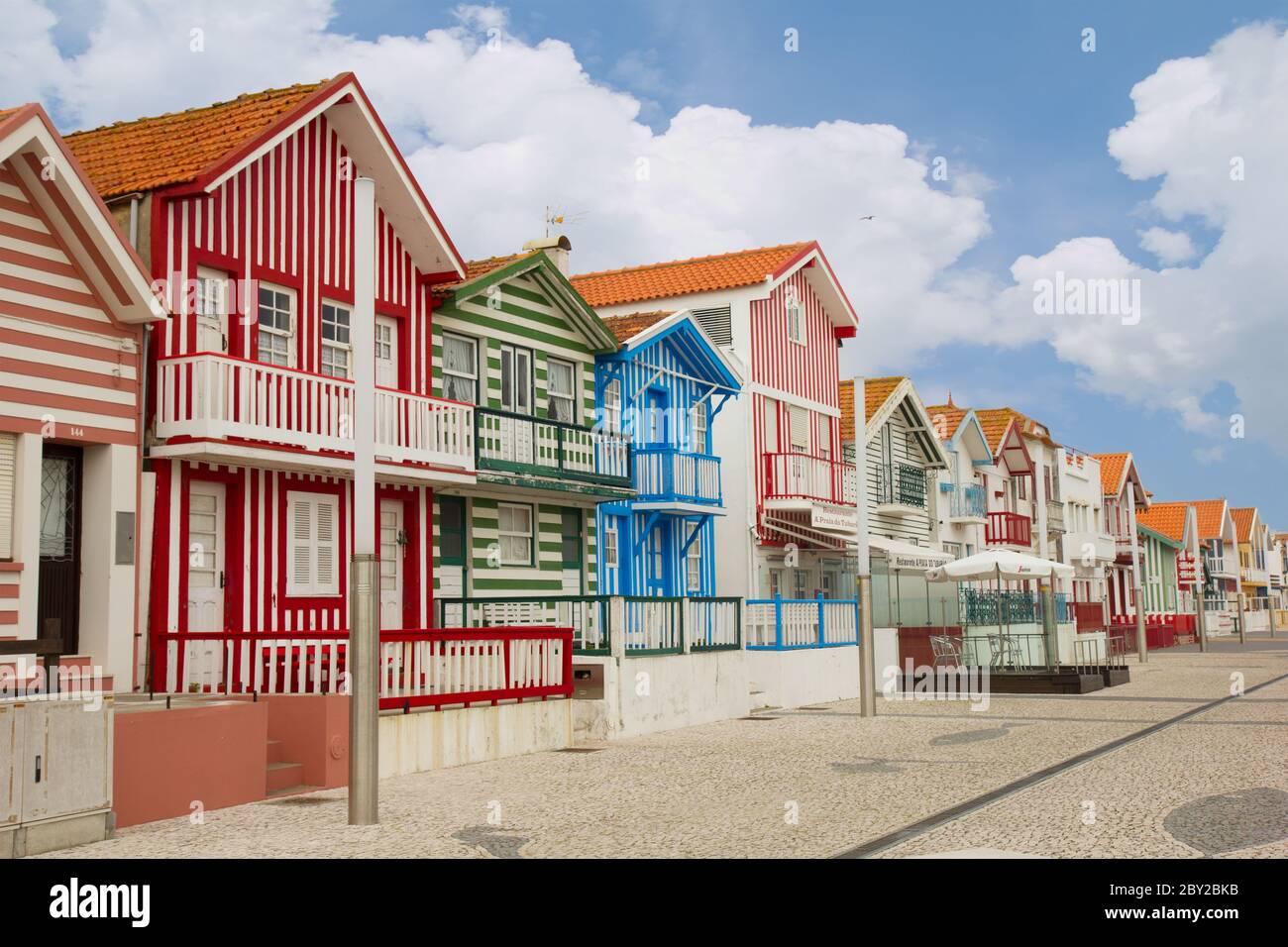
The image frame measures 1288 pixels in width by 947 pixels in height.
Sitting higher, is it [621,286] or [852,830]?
[621,286]

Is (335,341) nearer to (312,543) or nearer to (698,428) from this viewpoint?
(312,543)

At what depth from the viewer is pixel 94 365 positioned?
547 inches

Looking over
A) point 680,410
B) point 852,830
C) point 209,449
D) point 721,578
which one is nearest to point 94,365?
point 209,449

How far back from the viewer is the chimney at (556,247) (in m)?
26.4

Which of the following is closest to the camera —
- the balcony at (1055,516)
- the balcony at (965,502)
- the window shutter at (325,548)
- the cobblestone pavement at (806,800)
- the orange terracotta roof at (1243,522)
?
the cobblestone pavement at (806,800)

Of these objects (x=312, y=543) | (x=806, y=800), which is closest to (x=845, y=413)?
(x=312, y=543)

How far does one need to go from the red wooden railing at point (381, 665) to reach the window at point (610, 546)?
745 centimetres

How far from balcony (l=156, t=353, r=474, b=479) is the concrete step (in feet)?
11.6

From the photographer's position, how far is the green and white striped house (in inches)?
766

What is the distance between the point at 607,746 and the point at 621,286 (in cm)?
1580

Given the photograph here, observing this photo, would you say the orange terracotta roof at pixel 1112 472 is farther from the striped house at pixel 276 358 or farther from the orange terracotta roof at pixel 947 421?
the striped house at pixel 276 358

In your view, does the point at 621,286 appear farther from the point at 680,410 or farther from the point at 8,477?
the point at 8,477

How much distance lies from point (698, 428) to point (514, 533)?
633 centimetres

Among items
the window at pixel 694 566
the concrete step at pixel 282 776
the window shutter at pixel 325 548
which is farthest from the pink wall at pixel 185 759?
the window at pixel 694 566
